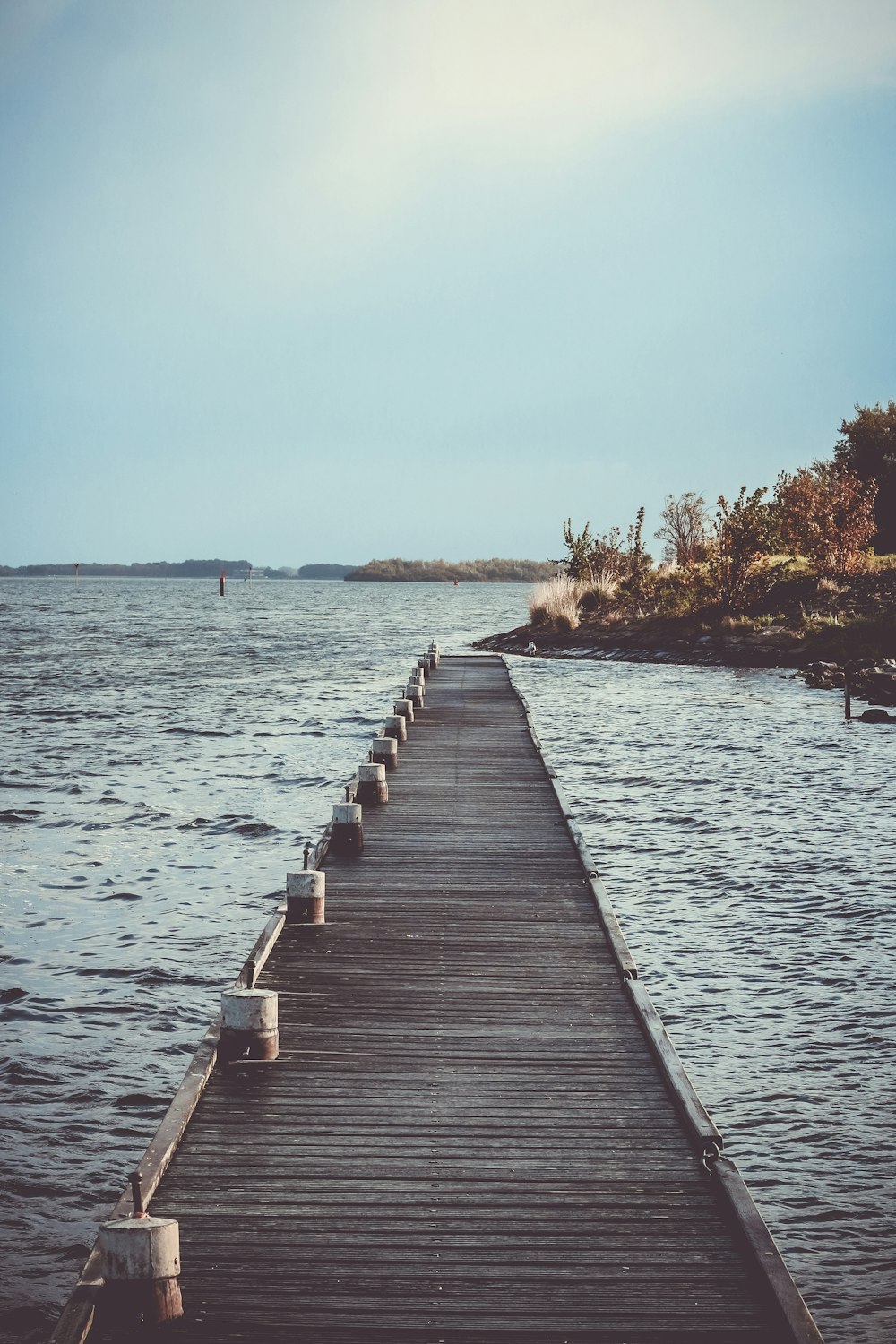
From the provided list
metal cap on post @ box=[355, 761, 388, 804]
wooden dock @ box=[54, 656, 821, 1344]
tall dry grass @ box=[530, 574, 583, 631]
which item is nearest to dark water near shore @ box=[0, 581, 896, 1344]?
wooden dock @ box=[54, 656, 821, 1344]

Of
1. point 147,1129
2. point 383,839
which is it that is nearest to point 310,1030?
point 147,1129

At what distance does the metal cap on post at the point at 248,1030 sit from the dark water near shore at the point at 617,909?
1.02m

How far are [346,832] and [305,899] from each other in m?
2.68

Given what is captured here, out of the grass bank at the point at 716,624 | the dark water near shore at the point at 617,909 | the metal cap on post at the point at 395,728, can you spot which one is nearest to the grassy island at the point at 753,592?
the grass bank at the point at 716,624

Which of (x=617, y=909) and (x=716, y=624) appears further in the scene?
(x=716, y=624)

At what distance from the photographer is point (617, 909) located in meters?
12.2

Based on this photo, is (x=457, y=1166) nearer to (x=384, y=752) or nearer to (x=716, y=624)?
(x=384, y=752)

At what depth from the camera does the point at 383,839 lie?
1277 cm

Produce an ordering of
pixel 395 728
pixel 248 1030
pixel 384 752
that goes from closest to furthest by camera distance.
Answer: pixel 248 1030
pixel 384 752
pixel 395 728

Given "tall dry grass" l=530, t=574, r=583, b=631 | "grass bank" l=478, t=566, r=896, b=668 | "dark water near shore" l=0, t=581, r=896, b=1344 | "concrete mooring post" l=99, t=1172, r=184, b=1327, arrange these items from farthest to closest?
1. "tall dry grass" l=530, t=574, r=583, b=631
2. "grass bank" l=478, t=566, r=896, b=668
3. "dark water near shore" l=0, t=581, r=896, b=1344
4. "concrete mooring post" l=99, t=1172, r=184, b=1327

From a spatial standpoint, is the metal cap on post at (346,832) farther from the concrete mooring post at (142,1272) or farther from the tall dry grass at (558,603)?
the tall dry grass at (558,603)

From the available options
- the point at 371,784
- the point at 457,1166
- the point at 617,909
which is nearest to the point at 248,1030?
the point at 457,1166

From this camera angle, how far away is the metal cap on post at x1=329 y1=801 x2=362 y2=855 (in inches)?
480

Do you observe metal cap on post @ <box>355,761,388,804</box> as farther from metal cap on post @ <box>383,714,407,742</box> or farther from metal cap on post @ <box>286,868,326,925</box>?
metal cap on post @ <box>286,868,326,925</box>
